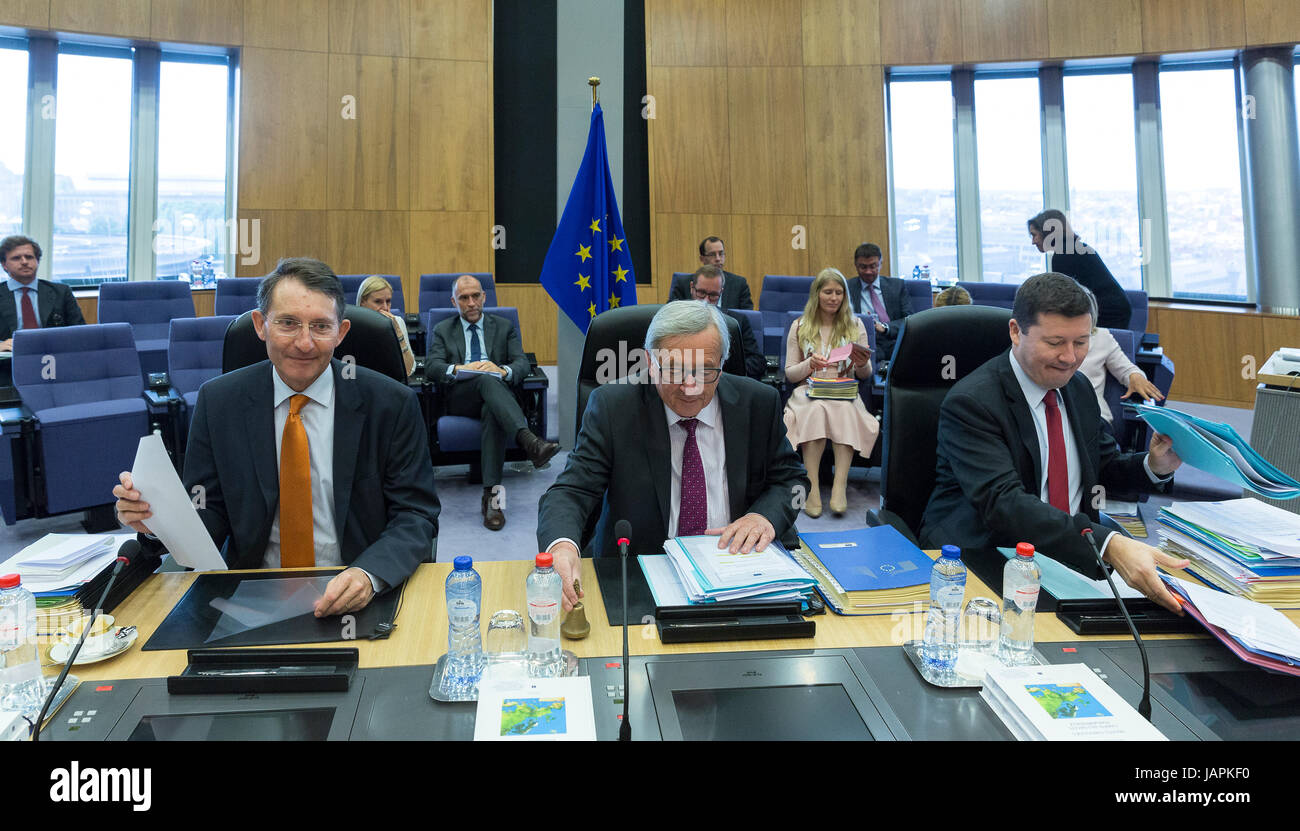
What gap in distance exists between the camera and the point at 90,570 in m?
1.56

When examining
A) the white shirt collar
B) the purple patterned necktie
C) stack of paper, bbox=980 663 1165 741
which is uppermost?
the white shirt collar

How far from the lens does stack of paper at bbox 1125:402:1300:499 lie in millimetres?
1630

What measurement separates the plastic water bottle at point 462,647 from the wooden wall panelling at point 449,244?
6638 millimetres

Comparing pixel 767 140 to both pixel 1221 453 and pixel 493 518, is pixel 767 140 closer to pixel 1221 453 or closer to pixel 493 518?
pixel 493 518

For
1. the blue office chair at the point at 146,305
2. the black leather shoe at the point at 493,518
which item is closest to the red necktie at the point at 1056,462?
the black leather shoe at the point at 493,518

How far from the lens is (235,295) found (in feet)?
19.2

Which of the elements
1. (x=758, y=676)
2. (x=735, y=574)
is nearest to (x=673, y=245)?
(x=735, y=574)

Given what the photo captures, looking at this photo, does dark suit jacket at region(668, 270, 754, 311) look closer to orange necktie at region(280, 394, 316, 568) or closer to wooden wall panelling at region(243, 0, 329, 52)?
wooden wall panelling at region(243, 0, 329, 52)

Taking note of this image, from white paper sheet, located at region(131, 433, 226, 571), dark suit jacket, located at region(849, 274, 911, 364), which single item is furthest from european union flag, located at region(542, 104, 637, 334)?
white paper sheet, located at region(131, 433, 226, 571)

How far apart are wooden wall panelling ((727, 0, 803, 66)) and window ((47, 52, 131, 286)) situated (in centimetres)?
541

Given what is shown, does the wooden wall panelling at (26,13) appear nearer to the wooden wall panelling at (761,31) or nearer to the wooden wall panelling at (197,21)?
the wooden wall panelling at (197,21)

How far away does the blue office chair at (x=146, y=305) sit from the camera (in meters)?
5.88

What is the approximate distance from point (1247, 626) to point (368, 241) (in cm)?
741

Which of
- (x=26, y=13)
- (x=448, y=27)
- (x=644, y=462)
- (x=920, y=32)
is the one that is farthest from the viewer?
(x=920, y=32)
